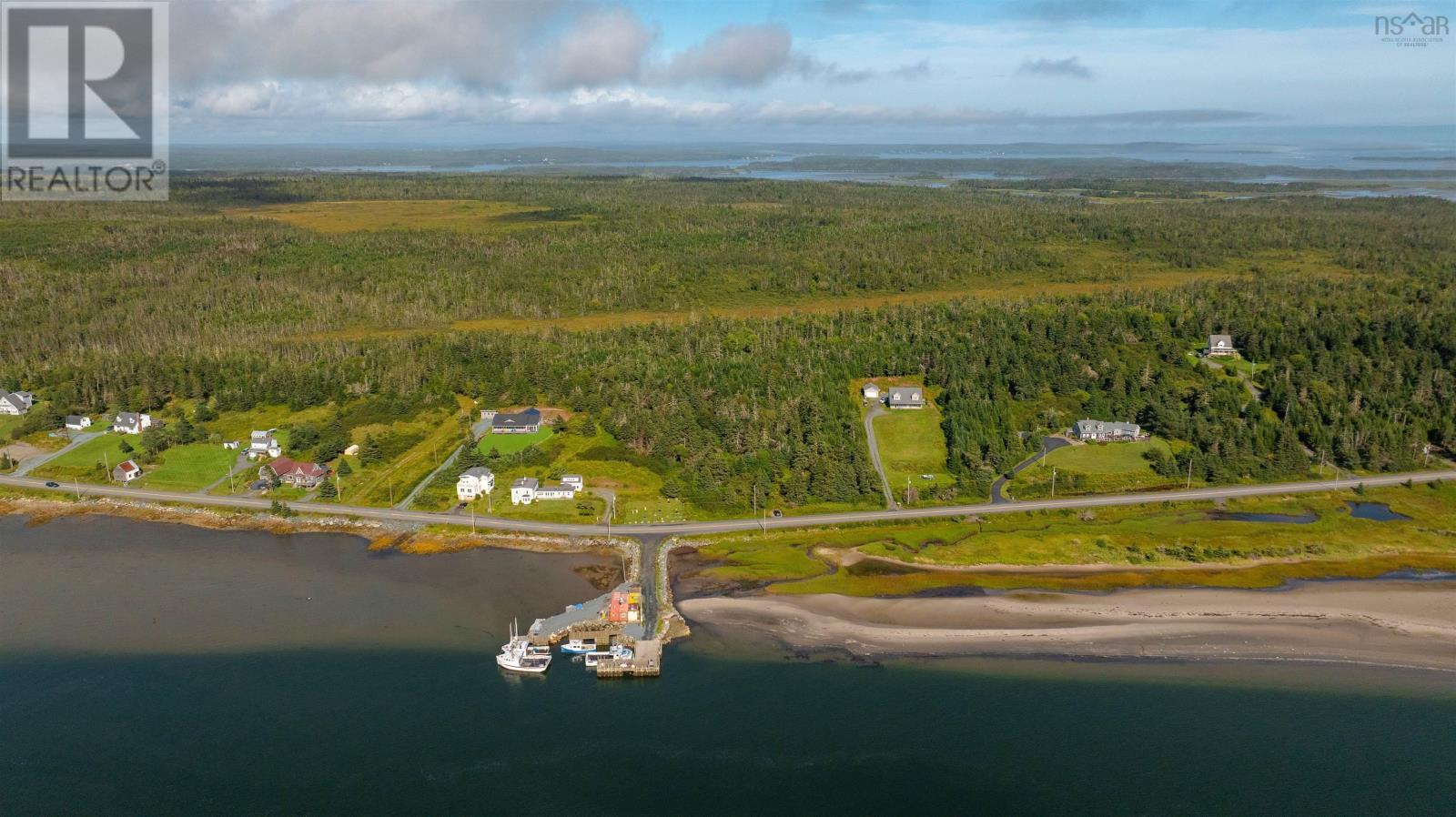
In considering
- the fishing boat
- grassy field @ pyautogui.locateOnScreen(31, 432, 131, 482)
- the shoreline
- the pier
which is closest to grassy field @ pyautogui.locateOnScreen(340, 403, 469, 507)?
the shoreline

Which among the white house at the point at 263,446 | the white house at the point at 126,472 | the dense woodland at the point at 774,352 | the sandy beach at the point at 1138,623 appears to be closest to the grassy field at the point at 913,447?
the dense woodland at the point at 774,352

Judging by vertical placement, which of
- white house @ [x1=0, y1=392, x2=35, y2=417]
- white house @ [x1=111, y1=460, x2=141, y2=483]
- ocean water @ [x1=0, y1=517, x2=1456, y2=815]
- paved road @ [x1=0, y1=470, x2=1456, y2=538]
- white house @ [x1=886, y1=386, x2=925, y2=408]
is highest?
white house @ [x1=886, y1=386, x2=925, y2=408]

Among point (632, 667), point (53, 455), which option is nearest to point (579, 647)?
point (632, 667)

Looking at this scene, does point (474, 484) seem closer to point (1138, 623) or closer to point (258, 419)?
point (258, 419)

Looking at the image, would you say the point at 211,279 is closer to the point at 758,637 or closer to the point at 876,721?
the point at 758,637

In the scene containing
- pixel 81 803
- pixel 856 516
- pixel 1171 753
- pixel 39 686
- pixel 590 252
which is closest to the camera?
pixel 81 803

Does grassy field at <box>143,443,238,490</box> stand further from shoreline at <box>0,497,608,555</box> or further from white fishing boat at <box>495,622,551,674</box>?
white fishing boat at <box>495,622,551,674</box>

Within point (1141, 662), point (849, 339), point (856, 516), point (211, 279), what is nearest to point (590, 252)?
point (211, 279)
